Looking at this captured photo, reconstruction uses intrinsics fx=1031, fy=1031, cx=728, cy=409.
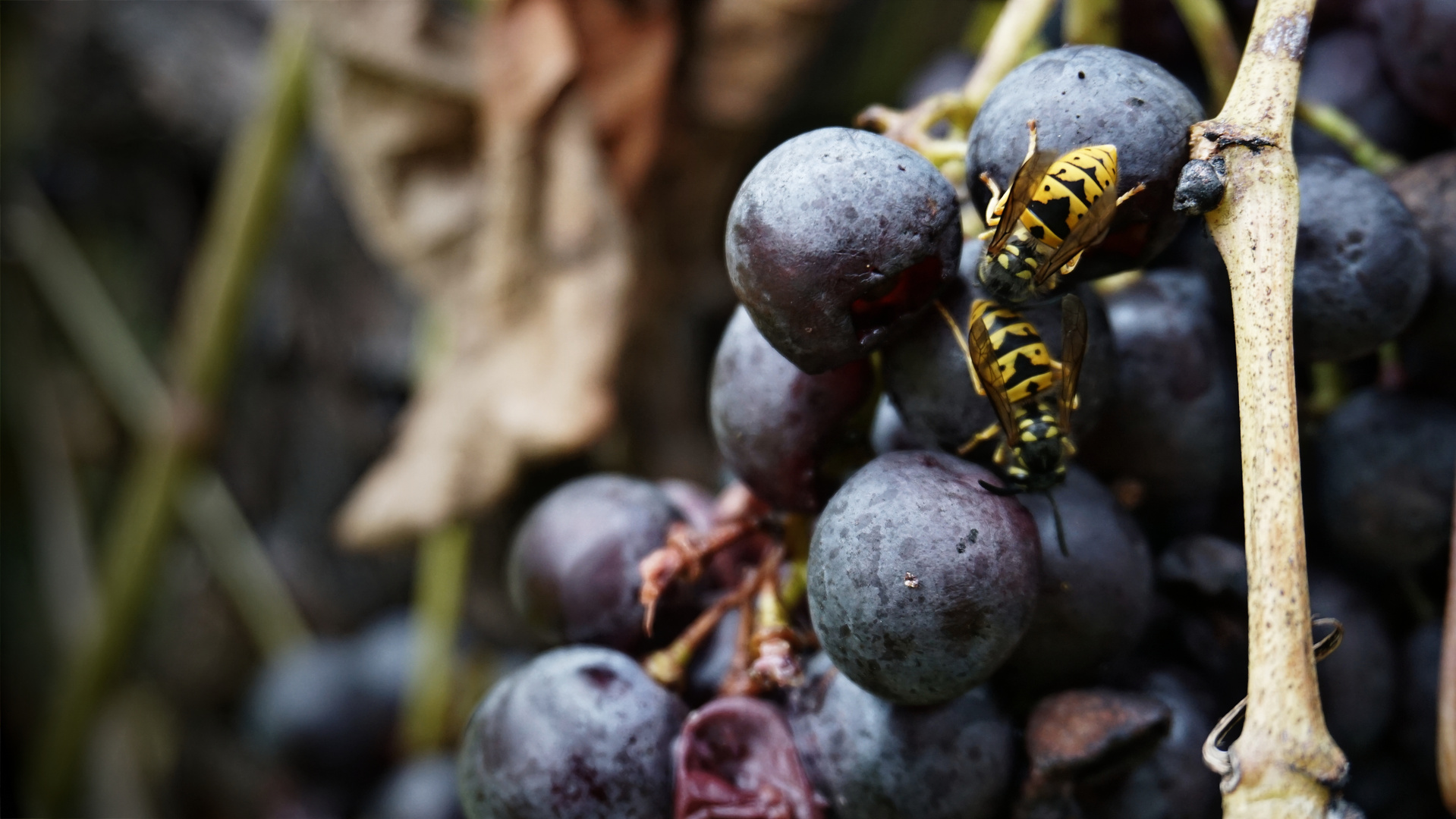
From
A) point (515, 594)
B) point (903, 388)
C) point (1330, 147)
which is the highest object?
point (1330, 147)

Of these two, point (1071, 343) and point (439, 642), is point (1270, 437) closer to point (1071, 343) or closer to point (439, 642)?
point (1071, 343)

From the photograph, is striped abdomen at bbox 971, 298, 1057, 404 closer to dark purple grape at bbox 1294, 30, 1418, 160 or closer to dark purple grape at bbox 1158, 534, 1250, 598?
dark purple grape at bbox 1158, 534, 1250, 598

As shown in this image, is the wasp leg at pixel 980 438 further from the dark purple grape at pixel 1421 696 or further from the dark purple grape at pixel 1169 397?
the dark purple grape at pixel 1421 696

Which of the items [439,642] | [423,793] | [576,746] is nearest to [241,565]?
[439,642]

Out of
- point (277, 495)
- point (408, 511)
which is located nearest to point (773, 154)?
point (408, 511)

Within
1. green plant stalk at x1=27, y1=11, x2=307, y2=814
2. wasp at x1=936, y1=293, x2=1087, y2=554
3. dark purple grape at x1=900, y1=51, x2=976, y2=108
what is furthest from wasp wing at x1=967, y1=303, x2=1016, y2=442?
green plant stalk at x1=27, y1=11, x2=307, y2=814

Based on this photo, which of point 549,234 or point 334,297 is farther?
point 334,297

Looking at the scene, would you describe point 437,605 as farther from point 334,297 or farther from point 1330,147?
point 1330,147
